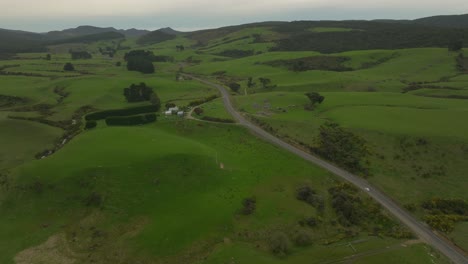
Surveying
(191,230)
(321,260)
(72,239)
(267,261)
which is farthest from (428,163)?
(72,239)

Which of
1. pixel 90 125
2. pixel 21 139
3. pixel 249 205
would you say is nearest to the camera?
pixel 249 205

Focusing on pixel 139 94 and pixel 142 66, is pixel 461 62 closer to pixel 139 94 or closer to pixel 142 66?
pixel 139 94

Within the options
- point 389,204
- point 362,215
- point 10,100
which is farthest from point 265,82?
point 362,215

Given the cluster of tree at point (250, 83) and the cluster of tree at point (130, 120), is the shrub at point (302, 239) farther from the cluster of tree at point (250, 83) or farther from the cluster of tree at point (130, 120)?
the cluster of tree at point (250, 83)

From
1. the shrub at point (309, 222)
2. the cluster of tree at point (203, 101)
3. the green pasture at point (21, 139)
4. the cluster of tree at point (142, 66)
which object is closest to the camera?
the shrub at point (309, 222)

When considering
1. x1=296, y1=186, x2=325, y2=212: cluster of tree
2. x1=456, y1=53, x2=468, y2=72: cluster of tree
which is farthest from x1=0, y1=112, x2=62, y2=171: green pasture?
x1=456, y1=53, x2=468, y2=72: cluster of tree

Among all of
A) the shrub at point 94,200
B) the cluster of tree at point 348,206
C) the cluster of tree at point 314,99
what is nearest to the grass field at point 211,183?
the shrub at point 94,200
